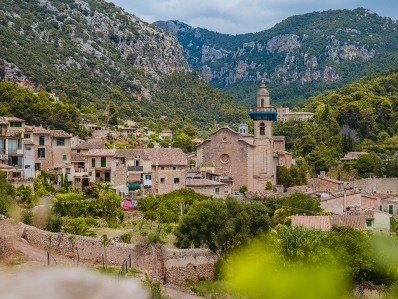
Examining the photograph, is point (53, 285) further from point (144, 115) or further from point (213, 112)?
point (213, 112)

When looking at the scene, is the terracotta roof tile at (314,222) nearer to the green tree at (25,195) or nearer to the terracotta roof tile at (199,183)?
the terracotta roof tile at (199,183)

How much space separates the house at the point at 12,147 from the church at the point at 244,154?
50.0 feet

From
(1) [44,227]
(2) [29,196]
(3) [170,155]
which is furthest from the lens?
(3) [170,155]

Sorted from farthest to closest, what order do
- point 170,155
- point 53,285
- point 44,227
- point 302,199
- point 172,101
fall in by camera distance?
1. point 172,101
2. point 170,155
3. point 302,199
4. point 44,227
5. point 53,285

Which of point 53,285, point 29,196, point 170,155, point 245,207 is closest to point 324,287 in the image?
point 53,285

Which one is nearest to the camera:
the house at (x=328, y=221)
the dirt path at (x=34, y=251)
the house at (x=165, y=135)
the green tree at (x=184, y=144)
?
the dirt path at (x=34, y=251)

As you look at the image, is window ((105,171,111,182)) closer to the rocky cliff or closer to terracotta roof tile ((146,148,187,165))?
terracotta roof tile ((146,148,187,165))

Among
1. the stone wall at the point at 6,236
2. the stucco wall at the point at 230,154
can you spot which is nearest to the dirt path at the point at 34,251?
the stone wall at the point at 6,236

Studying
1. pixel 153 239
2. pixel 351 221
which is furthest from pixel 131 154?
pixel 153 239

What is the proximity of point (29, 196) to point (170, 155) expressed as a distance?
11094 millimetres

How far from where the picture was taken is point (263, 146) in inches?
1735

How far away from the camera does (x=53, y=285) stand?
148 cm

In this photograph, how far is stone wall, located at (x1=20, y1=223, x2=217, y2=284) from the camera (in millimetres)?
20094

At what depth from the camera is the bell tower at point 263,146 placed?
43.5 m
